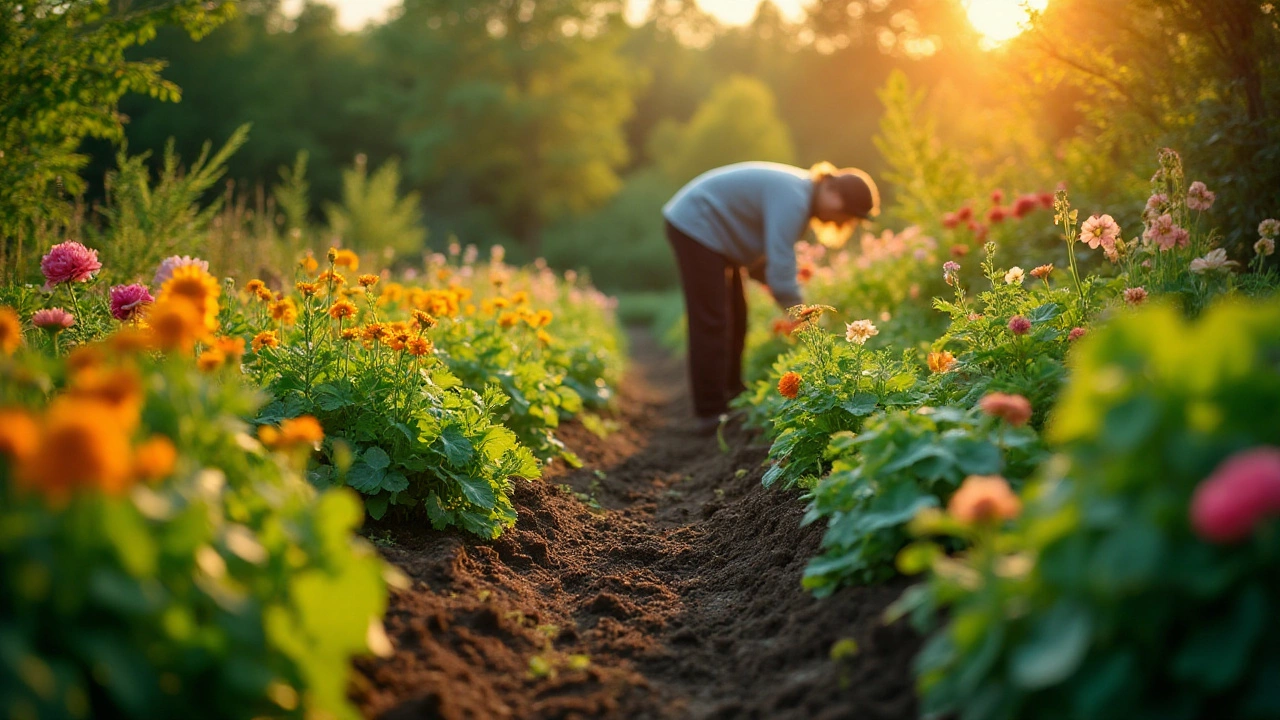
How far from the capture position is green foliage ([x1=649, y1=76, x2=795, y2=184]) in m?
27.5

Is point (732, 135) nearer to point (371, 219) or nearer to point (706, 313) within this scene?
point (371, 219)

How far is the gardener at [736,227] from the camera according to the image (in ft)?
17.2

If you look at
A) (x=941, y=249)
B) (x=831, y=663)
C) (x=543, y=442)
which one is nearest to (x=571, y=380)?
(x=543, y=442)

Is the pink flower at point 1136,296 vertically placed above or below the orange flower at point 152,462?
below

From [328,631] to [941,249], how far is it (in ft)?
17.3

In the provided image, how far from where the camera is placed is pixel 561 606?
2861 mm

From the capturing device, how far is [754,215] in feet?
18.1

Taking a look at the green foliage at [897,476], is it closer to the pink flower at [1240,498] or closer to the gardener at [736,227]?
the pink flower at [1240,498]

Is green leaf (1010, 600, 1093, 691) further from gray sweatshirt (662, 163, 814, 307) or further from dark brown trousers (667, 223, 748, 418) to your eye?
dark brown trousers (667, 223, 748, 418)

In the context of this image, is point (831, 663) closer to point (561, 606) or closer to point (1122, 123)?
point (561, 606)

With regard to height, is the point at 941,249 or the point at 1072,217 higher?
the point at 1072,217

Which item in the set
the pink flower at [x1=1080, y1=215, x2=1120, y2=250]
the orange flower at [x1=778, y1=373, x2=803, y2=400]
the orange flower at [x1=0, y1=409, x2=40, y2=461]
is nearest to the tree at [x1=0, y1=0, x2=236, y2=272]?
the orange flower at [x1=778, y1=373, x2=803, y2=400]

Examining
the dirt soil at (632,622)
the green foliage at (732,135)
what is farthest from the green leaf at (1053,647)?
the green foliage at (732,135)

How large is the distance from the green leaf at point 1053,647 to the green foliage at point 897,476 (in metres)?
0.62
